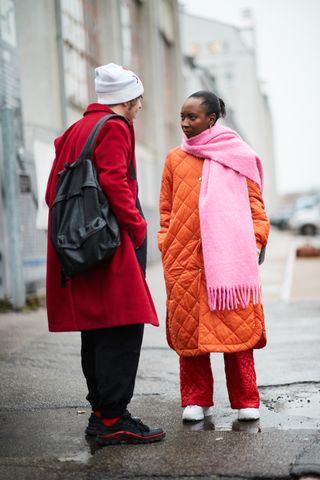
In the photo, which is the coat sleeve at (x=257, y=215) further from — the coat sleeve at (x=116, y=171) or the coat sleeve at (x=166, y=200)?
the coat sleeve at (x=116, y=171)

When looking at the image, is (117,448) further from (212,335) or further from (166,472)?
(212,335)

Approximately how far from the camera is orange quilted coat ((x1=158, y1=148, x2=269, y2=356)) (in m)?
4.28

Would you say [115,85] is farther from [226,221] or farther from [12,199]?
[12,199]

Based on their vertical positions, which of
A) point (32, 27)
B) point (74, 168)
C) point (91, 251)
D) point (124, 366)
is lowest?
point (124, 366)

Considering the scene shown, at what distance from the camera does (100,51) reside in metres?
18.5

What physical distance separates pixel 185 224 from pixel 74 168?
82 cm

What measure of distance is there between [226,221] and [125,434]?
1205 mm

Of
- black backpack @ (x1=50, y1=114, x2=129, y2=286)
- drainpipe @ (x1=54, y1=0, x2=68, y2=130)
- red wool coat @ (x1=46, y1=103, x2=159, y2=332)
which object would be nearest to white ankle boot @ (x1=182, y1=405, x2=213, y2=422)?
red wool coat @ (x1=46, y1=103, x2=159, y2=332)

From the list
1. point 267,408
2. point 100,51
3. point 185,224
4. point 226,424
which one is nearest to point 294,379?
point 267,408

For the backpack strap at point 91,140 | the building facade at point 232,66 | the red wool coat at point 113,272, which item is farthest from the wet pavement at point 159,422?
the building facade at point 232,66

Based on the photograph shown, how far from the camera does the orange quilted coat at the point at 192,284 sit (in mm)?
4277

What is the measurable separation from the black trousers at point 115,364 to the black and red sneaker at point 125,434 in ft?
0.19

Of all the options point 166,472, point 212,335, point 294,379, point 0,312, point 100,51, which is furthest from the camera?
point 100,51

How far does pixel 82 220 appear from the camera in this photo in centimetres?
369
